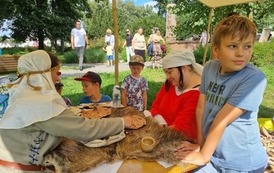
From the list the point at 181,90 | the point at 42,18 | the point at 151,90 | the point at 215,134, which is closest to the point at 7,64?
the point at 151,90

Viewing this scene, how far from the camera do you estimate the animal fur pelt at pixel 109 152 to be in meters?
1.62

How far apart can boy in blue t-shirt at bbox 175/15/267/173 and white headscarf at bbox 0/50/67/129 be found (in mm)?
784

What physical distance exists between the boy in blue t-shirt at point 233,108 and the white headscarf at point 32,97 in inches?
30.9

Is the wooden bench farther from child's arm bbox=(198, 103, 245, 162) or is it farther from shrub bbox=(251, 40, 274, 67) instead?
child's arm bbox=(198, 103, 245, 162)

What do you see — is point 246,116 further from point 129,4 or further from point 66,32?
point 129,4

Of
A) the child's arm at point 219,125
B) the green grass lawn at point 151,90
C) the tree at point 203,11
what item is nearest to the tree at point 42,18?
the green grass lawn at point 151,90

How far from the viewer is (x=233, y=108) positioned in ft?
4.75

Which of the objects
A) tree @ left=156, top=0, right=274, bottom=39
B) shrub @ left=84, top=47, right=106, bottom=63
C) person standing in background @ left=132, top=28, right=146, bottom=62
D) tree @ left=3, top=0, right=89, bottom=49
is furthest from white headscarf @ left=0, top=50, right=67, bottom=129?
tree @ left=3, top=0, right=89, bottom=49

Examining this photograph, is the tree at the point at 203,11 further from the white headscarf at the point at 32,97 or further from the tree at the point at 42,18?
the tree at the point at 42,18

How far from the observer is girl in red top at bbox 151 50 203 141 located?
2098mm

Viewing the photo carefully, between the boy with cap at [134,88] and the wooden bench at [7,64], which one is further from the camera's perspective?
the wooden bench at [7,64]

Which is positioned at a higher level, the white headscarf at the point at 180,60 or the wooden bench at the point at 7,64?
the white headscarf at the point at 180,60

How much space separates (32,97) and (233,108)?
1133mm

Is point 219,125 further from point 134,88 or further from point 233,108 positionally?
point 134,88
